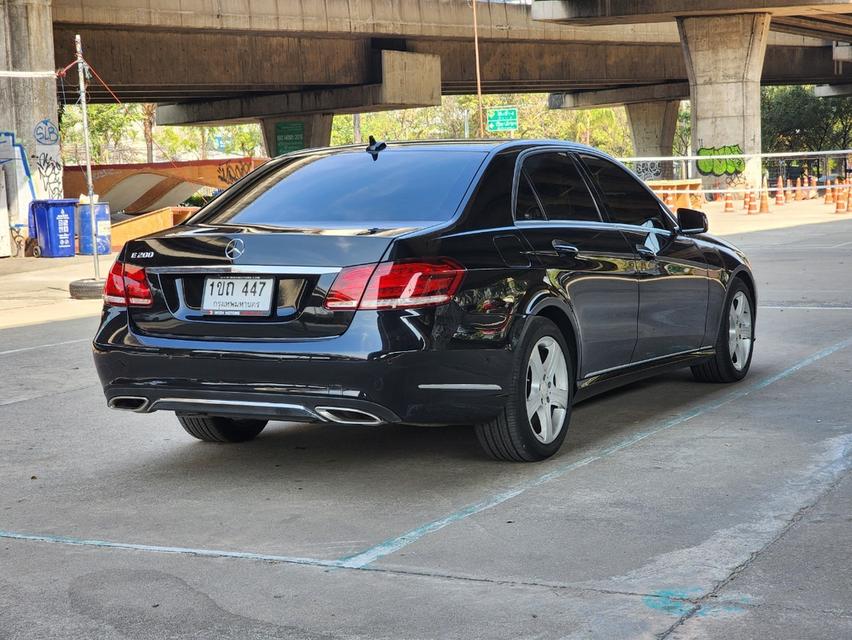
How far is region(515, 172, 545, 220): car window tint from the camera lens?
6.47 meters

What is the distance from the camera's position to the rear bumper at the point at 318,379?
5582 millimetres

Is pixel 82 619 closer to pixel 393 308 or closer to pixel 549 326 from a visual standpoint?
pixel 393 308

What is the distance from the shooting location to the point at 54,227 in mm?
26594

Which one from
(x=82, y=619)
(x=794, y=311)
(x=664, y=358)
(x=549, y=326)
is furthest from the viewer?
(x=794, y=311)

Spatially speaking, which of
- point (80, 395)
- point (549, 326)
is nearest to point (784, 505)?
point (549, 326)

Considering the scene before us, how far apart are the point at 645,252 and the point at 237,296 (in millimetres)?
2597

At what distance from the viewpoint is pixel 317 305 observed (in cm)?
564

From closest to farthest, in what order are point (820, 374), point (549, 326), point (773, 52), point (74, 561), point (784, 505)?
point (74, 561), point (784, 505), point (549, 326), point (820, 374), point (773, 52)

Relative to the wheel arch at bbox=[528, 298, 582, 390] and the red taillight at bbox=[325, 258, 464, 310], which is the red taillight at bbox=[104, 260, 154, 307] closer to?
the red taillight at bbox=[325, 258, 464, 310]

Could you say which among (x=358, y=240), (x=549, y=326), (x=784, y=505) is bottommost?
(x=784, y=505)

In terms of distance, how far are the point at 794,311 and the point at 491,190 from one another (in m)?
7.00

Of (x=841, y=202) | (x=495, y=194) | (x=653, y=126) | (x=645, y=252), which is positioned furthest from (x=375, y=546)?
(x=653, y=126)

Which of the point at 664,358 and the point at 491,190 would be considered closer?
the point at 491,190

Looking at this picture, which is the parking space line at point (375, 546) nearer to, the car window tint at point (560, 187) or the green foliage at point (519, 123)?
the car window tint at point (560, 187)
